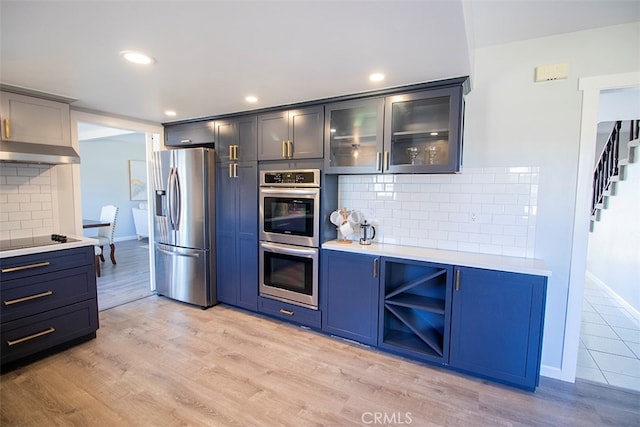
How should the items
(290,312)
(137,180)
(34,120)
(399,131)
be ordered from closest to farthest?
(399,131) < (34,120) < (290,312) < (137,180)

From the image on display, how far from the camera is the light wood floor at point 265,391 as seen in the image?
1.93 meters

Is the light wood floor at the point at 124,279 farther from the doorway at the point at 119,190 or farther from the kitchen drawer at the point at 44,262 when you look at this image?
the kitchen drawer at the point at 44,262

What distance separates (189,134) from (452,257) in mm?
3294

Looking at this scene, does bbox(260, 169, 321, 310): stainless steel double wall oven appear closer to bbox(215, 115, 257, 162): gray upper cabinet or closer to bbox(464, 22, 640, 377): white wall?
bbox(215, 115, 257, 162): gray upper cabinet

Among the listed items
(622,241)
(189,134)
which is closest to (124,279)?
(189,134)

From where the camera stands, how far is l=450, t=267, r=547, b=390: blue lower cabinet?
6.89ft

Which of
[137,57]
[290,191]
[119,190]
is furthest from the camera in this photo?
[119,190]

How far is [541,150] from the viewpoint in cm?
231

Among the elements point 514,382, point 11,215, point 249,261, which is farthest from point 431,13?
point 11,215

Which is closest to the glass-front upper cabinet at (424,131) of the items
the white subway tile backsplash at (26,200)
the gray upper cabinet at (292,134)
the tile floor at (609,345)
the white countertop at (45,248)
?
the gray upper cabinet at (292,134)

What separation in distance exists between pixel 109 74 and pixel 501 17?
2.81 meters

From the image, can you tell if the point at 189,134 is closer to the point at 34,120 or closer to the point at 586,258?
the point at 34,120

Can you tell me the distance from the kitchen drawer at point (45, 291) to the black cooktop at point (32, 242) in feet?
0.87

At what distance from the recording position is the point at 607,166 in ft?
15.5
